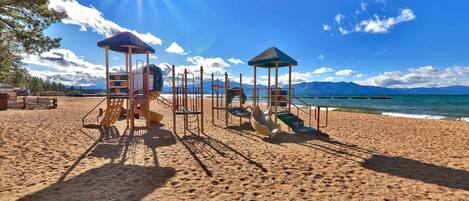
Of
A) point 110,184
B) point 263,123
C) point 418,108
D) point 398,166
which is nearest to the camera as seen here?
point 110,184

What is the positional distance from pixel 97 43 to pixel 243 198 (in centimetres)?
929

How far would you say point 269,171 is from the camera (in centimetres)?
530

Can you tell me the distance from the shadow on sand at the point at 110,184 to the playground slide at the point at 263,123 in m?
4.50

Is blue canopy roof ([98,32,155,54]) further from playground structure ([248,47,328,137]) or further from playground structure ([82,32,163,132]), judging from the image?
playground structure ([248,47,328,137])

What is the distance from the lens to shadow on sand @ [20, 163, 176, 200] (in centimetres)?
388

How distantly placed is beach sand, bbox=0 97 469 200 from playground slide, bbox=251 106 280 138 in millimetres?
415

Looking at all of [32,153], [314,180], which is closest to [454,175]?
[314,180]

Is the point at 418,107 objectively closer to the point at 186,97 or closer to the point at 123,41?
the point at 186,97

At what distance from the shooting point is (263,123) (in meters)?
10.1

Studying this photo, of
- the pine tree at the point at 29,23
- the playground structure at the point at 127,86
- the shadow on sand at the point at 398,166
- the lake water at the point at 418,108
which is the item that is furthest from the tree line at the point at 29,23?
the lake water at the point at 418,108

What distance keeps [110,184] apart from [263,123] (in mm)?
6841

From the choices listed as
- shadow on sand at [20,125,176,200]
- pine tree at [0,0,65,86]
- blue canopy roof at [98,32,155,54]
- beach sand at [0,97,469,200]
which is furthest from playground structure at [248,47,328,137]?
pine tree at [0,0,65,86]

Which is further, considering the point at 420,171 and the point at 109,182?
the point at 420,171

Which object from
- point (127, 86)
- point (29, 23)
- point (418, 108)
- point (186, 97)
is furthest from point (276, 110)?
point (418, 108)
